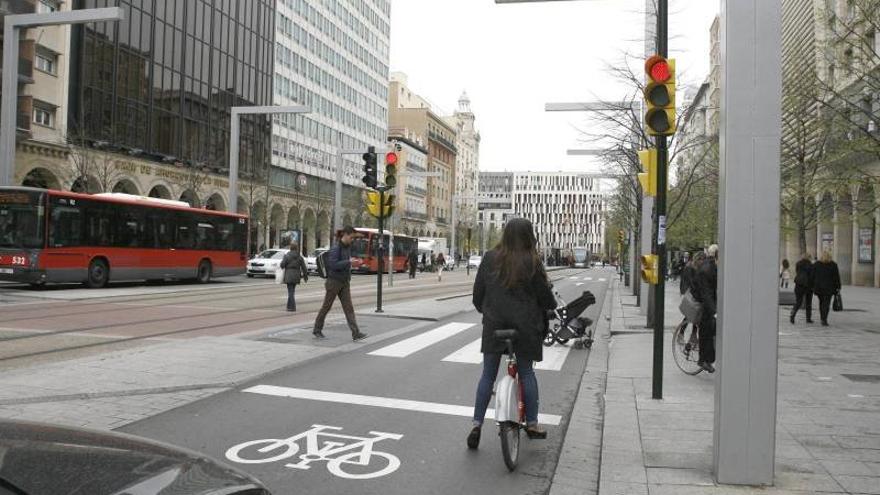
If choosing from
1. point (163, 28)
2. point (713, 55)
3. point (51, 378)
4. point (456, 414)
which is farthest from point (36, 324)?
point (713, 55)

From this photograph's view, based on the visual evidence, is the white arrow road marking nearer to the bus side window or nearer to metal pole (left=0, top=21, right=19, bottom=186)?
the bus side window

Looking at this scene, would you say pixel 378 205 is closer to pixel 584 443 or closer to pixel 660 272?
pixel 660 272

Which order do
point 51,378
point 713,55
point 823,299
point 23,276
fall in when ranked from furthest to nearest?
point 713,55 → point 23,276 → point 823,299 → point 51,378

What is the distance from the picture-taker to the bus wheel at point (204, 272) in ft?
92.7

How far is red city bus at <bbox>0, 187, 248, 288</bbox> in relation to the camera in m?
20.2

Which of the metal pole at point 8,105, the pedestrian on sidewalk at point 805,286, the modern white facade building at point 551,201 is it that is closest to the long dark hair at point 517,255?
the pedestrian on sidewalk at point 805,286

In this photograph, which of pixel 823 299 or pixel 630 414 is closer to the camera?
pixel 630 414

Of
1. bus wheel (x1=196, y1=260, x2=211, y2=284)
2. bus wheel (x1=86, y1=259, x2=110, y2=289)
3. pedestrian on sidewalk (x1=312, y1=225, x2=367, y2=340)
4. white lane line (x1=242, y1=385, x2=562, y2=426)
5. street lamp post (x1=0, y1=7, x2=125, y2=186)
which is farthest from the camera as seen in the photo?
bus wheel (x1=196, y1=260, x2=211, y2=284)

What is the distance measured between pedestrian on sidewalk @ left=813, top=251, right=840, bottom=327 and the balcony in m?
34.9

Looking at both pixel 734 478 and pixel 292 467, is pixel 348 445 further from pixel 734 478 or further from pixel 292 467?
pixel 734 478

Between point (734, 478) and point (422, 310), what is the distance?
515 inches

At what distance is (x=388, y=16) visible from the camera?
91.4 metres

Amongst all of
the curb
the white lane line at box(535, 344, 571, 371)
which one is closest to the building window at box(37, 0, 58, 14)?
the white lane line at box(535, 344, 571, 371)

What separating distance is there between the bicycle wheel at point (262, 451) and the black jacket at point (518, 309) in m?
1.61
